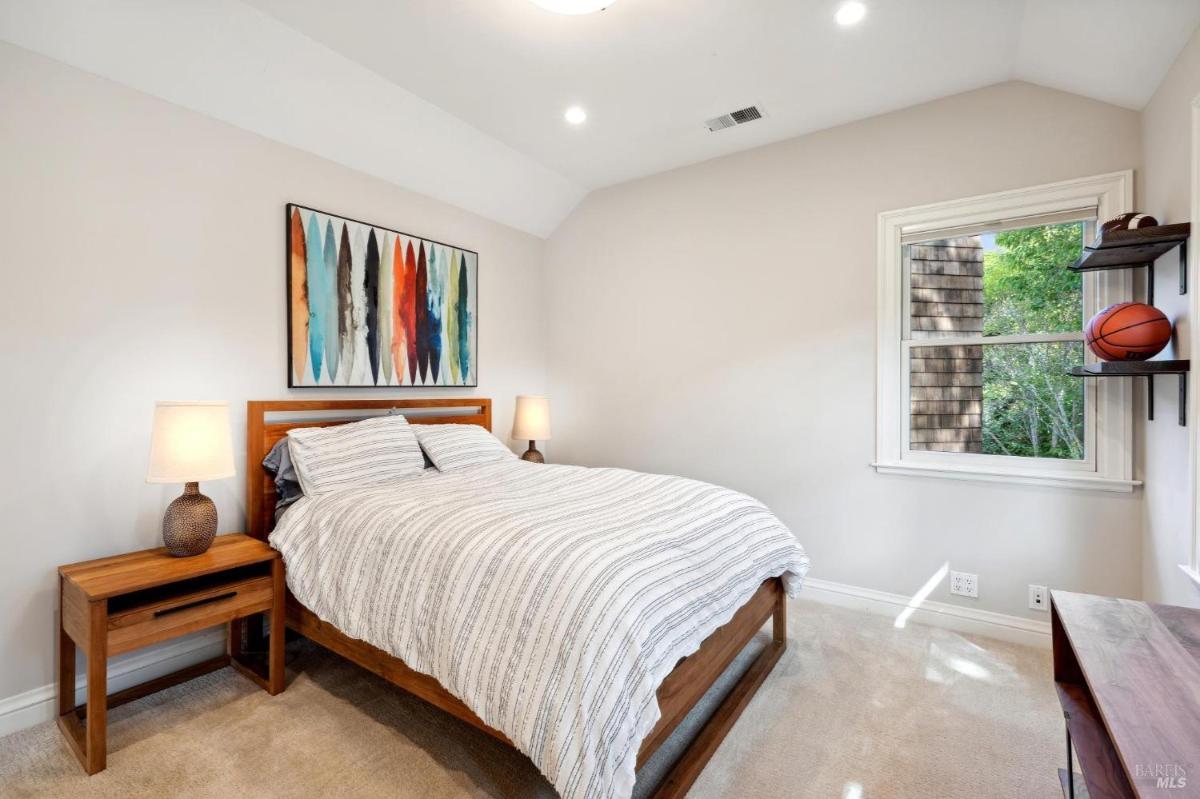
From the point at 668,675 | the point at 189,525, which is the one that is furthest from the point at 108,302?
the point at 668,675

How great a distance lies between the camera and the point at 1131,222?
2.11m

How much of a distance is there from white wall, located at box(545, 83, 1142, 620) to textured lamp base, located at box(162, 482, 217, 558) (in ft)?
8.20

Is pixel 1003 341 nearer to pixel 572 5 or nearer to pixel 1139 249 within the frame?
pixel 1139 249

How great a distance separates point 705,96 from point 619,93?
0.44m

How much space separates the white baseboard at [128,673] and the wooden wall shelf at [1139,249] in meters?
4.06

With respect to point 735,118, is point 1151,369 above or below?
below

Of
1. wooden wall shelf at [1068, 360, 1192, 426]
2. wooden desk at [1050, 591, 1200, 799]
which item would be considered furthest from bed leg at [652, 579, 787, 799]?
wooden wall shelf at [1068, 360, 1192, 426]

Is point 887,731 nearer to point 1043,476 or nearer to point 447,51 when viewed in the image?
point 1043,476

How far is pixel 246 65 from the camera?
2463 millimetres

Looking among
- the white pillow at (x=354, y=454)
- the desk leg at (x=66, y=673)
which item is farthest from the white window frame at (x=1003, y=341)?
the desk leg at (x=66, y=673)

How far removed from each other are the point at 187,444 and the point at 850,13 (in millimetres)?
3073

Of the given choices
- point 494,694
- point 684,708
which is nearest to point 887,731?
point 684,708

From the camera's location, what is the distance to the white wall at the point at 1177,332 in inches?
77.6

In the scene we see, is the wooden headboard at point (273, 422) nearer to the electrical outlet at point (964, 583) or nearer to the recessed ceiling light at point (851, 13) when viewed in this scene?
the recessed ceiling light at point (851, 13)
